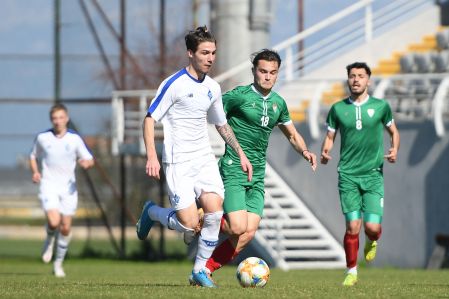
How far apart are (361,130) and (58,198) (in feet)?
16.4

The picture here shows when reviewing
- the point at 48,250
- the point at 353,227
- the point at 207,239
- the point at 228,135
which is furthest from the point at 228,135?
the point at 48,250

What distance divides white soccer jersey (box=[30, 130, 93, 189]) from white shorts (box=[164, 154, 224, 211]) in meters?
6.07

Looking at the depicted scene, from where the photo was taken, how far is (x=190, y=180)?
11273 mm

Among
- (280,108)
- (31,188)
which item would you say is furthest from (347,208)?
(31,188)

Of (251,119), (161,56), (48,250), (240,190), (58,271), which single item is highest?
(161,56)

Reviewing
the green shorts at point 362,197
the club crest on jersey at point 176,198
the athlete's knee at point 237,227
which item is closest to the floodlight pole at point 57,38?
the green shorts at point 362,197

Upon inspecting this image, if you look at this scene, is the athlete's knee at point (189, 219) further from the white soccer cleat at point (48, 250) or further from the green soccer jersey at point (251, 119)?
the white soccer cleat at point (48, 250)

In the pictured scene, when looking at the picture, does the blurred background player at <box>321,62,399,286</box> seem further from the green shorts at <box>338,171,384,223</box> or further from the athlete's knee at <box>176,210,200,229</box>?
the athlete's knee at <box>176,210,200,229</box>

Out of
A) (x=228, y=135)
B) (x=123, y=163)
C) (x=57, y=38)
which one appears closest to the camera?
(x=228, y=135)

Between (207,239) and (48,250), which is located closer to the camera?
(207,239)

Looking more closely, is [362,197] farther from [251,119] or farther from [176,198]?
[176,198]

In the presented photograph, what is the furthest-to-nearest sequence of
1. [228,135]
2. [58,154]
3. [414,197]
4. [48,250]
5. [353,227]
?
[414,197] → [48,250] → [58,154] → [353,227] → [228,135]

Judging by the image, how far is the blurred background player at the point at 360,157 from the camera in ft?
44.8

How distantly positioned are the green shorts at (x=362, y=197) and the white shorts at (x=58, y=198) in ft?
15.8
